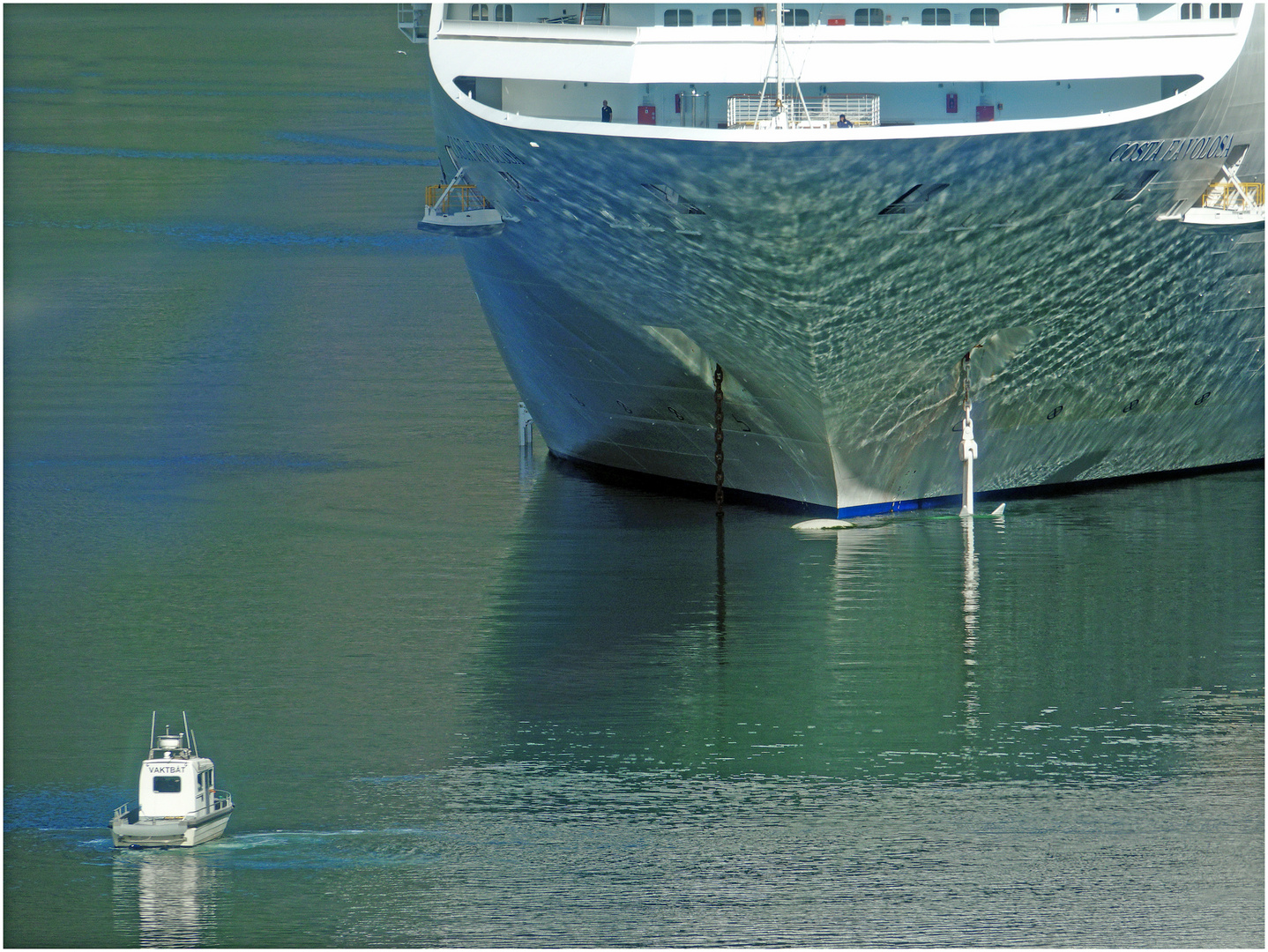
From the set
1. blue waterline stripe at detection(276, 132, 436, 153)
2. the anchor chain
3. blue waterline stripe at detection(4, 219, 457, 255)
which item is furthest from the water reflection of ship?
blue waterline stripe at detection(276, 132, 436, 153)

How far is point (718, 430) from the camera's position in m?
37.1

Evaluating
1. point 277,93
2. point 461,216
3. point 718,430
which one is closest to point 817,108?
point 718,430

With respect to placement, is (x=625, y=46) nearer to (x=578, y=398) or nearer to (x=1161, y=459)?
(x=578, y=398)

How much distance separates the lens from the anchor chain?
118ft

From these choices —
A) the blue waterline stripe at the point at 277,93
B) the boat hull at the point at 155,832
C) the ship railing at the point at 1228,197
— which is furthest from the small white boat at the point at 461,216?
the blue waterline stripe at the point at 277,93

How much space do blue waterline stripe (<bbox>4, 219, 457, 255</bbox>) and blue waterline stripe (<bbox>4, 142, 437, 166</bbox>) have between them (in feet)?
43.9

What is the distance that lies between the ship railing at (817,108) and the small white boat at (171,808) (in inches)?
562

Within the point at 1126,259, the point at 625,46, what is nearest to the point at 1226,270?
the point at 1126,259

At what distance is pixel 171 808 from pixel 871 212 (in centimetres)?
1474

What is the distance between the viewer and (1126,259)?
34625 millimetres

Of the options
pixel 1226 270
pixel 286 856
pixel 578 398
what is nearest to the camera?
pixel 286 856

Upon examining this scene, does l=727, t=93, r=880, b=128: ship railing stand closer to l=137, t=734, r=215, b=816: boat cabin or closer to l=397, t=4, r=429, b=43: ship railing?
l=397, t=4, r=429, b=43: ship railing

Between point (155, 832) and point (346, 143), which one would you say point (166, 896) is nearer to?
point (155, 832)

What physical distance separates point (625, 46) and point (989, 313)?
23.2 feet
